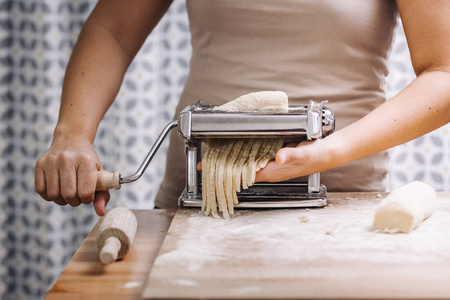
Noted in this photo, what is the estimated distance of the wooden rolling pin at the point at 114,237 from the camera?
757mm

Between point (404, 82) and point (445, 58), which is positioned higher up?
point (404, 82)

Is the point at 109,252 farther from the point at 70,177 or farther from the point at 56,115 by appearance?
the point at 56,115

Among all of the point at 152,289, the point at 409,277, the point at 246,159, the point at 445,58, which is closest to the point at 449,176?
the point at 445,58

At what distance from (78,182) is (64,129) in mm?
172

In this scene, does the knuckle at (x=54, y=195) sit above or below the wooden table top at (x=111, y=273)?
above

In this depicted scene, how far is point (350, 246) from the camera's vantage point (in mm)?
782

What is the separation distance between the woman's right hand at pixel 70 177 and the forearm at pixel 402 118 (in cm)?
48

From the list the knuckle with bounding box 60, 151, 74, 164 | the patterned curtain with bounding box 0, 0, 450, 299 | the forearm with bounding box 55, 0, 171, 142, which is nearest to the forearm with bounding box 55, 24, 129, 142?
the forearm with bounding box 55, 0, 171, 142

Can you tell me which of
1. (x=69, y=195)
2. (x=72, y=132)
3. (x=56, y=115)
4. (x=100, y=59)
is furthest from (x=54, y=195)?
(x=56, y=115)

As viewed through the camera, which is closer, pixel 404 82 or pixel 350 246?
pixel 350 246

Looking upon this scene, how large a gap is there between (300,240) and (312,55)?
55cm

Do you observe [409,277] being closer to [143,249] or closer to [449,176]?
[143,249]

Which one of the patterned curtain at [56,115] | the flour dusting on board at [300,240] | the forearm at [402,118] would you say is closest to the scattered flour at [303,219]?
the flour dusting on board at [300,240]

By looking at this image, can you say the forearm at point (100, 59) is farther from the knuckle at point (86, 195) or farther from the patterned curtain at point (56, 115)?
the patterned curtain at point (56, 115)
